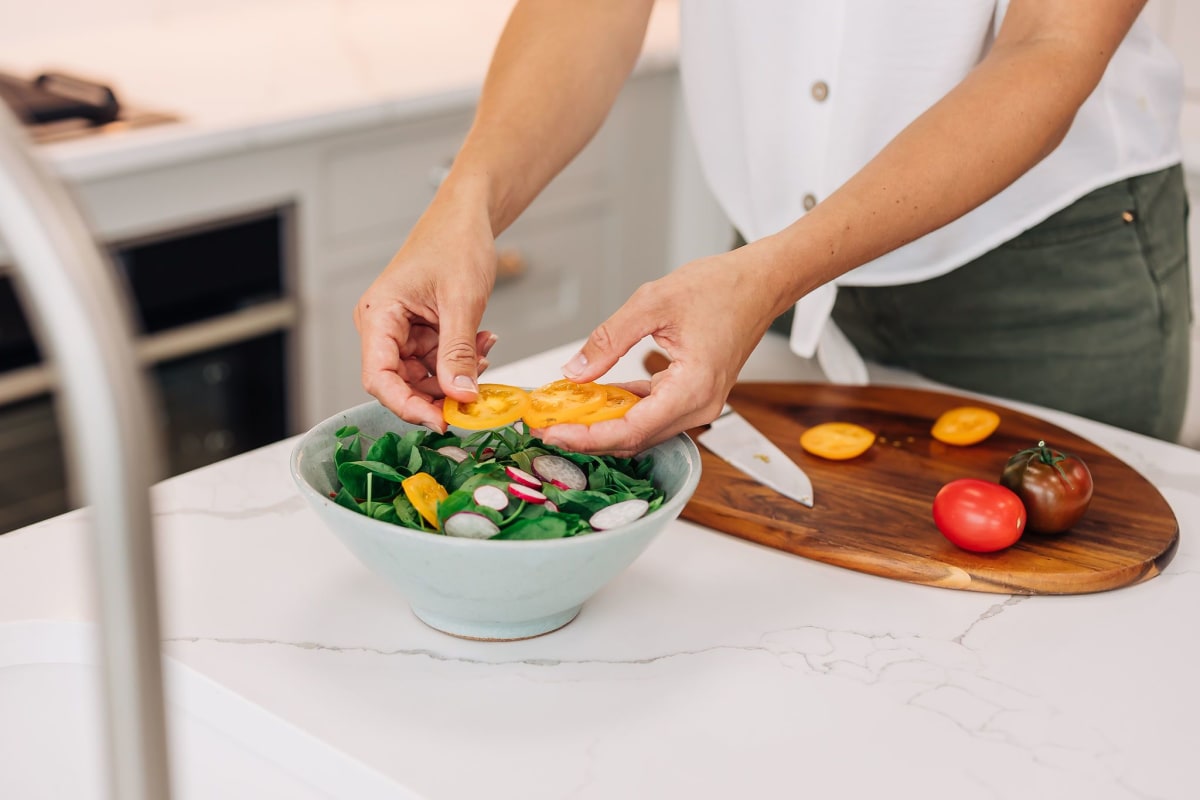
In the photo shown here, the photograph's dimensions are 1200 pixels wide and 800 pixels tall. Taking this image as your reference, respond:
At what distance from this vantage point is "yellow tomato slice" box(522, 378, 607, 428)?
0.84 m

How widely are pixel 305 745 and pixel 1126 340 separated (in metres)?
1.01

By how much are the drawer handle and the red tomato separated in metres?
1.67

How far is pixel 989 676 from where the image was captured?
802 millimetres

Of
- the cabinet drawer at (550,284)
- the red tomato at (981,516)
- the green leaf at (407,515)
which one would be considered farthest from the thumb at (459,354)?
the cabinet drawer at (550,284)

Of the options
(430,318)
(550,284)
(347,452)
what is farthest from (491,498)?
(550,284)

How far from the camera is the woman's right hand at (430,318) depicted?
34.6 inches

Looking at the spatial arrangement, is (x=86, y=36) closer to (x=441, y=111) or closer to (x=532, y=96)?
(x=441, y=111)

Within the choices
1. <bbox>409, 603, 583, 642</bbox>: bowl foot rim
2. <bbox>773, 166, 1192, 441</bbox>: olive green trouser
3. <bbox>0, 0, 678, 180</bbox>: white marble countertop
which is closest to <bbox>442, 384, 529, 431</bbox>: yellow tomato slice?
<bbox>409, 603, 583, 642</bbox>: bowl foot rim

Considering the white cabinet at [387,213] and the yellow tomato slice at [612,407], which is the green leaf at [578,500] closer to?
the yellow tomato slice at [612,407]

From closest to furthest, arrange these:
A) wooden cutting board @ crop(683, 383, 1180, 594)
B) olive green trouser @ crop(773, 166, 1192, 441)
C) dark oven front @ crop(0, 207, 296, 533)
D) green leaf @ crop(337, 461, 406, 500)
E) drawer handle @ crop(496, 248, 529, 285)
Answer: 1. green leaf @ crop(337, 461, 406, 500)
2. wooden cutting board @ crop(683, 383, 1180, 594)
3. olive green trouser @ crop(773, 166, 1192, 441)
4. dark oven front @ crop(0, 207, 296, 533)
5. drawer handle @ crop(496, 248, 529, 285)

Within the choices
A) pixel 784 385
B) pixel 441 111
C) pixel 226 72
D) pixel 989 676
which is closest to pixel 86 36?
pixel 226 72

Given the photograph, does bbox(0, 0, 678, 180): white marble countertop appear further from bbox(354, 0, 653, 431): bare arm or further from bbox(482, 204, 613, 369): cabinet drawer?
bbox(354, 0, 653, 431): bare arm

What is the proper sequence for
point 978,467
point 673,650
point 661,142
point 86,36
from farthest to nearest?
point 661,142, point 86,36, point 978,467, point 673,650

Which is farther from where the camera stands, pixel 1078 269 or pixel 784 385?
pixel 1078 269
